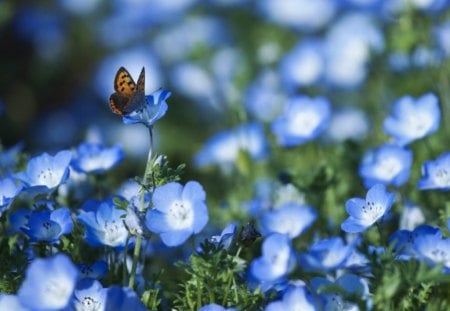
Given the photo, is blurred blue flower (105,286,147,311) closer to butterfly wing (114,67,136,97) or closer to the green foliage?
the green foliage

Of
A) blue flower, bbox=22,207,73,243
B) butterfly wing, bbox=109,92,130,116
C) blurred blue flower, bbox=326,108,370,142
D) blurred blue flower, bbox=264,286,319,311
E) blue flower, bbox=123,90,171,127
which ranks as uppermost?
butterfly wing, bbox=109,92,130,116

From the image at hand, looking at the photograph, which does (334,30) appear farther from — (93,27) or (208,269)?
(208,269)

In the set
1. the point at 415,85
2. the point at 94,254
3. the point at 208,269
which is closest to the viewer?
the point at 208,269

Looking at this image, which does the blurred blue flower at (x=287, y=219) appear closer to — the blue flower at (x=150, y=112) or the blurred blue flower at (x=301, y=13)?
the blue flower at (x=150, y=112)

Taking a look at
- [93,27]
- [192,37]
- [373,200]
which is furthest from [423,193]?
[93,27]

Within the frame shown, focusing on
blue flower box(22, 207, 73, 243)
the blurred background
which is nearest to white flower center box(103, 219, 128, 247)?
blue flower box(22, 207, 73, 243)

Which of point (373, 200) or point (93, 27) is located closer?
point (373, 200)

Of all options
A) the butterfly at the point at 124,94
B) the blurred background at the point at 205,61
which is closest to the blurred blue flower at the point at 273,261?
the butterfly at the point at 124,94
